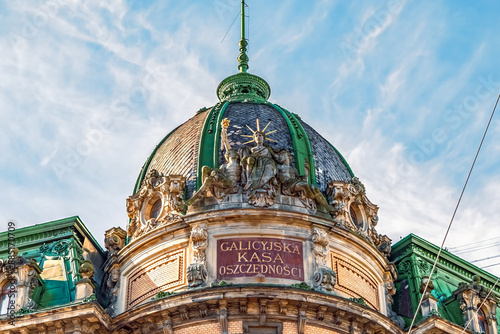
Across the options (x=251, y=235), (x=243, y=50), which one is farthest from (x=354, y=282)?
(x=243, y=50)

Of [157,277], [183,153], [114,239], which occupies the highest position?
[183,153]

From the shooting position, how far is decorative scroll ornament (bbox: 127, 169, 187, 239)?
35.5 m

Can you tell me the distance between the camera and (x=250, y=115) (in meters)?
39.8

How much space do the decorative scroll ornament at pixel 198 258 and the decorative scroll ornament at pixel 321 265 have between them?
12.2ft

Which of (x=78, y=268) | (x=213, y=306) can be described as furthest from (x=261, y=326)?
(x=78, y=268)

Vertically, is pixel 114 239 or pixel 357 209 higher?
pixel 357 209

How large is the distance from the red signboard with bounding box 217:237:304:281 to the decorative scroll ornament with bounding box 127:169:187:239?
2.70m

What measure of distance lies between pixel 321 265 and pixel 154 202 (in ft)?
22.9

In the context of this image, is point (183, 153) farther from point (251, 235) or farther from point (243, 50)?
point (243, 50)

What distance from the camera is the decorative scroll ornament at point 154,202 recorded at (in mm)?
35500

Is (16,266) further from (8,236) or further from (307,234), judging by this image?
(307,234)

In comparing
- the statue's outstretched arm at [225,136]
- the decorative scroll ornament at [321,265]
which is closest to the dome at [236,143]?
the statue's outstretched arm at [225,136]

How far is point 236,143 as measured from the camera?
3778 cm

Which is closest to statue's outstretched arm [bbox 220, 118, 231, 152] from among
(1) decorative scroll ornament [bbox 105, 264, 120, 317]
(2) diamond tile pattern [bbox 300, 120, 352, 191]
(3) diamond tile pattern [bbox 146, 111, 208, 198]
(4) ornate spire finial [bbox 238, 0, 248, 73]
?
(3) diamond tile pattern [bbox 146, 111, 208, 198]
